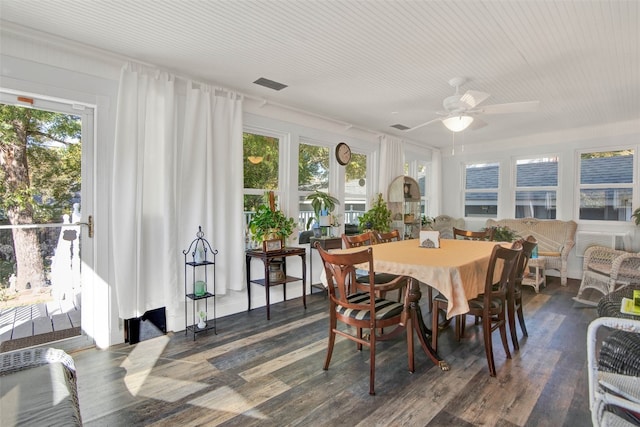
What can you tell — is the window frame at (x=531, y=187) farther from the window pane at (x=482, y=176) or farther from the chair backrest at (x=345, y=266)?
the chair backrest at (x=345, y=266)

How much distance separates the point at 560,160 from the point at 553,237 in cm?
137

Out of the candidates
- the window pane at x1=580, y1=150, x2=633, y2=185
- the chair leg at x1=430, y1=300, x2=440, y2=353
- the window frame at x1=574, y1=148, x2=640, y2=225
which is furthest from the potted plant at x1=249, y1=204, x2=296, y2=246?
the window pane at x1=580, y1=150, x2=633, y2=185

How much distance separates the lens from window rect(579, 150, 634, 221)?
A: 202 inches

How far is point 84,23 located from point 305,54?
161 cm

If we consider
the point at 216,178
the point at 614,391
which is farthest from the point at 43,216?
the point at 614,391

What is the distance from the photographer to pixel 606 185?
208 inches

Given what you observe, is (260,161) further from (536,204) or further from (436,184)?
(536,204)

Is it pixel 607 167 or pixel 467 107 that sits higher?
pixel 467 107

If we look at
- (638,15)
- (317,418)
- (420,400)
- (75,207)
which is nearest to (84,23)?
(75,207)

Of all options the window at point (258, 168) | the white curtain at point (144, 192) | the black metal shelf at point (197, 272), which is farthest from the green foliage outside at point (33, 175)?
the window at point (258, 168)

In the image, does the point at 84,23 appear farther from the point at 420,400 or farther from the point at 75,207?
the point at 420,400

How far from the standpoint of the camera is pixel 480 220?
22.0ft

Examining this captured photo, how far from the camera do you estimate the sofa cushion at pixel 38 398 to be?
1149 mm

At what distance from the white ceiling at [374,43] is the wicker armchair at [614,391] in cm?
194
